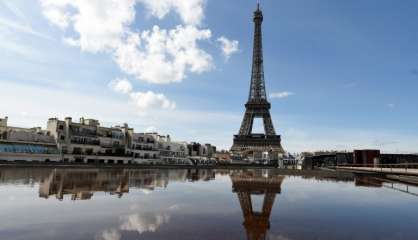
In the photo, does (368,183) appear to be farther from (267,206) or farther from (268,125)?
(268,125)

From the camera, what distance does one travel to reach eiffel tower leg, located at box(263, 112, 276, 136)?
120812 millimetres

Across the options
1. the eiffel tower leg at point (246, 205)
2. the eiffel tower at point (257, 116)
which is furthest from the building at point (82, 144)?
the eiffel tower leg at point (246, 205)

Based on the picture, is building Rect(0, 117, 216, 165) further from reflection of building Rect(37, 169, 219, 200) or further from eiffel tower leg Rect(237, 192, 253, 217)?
eiffel tower leg Rect(237, 192, 253, 217)

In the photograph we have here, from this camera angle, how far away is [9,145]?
5522 centimetres

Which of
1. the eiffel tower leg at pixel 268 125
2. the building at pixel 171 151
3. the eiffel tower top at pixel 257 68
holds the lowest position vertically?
the building at pixel 171 151

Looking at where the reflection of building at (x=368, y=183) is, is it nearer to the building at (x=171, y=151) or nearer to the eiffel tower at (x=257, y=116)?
the building at (x=171, y=151)

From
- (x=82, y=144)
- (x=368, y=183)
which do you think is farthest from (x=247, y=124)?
(x=368, y=183)

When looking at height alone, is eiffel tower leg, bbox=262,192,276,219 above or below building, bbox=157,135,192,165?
below

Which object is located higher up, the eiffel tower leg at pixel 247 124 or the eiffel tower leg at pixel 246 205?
the eiffel tower leg at pixel 247 124

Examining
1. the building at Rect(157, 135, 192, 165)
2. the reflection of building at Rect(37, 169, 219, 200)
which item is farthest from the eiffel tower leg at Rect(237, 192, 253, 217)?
the building at Rect(157, 135, 192, 165)

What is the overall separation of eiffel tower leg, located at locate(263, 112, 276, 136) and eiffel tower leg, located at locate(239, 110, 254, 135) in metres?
4.97

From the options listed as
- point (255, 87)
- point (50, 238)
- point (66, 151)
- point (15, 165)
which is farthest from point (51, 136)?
point (255, 87)

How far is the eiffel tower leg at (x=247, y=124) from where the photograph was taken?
122m

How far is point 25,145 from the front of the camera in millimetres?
58094
